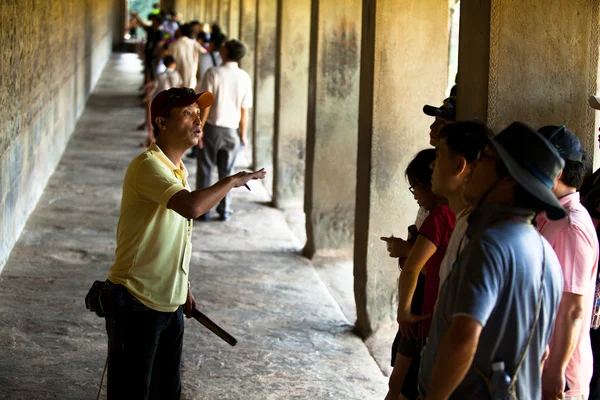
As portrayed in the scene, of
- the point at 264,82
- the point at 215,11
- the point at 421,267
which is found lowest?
the point at 421,267

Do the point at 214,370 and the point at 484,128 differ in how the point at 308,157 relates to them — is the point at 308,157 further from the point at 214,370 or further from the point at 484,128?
Result: the point at 484,128

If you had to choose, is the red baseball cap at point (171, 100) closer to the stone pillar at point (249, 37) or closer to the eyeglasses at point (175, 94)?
the eyeglasses at point (175, 94)

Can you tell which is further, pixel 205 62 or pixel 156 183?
pixel 205 62

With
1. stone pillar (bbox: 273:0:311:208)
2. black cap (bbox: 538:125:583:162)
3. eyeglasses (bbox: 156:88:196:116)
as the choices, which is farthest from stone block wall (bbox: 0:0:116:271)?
black cap (bbox: 538:125:583:162)

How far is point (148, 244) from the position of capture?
4.43 m

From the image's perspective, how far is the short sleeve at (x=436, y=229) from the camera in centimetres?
430

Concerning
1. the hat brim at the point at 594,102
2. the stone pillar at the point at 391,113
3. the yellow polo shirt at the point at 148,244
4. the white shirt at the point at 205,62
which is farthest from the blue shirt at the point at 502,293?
the white shirt at the point at 205,62

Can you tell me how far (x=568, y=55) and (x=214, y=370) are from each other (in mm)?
3007

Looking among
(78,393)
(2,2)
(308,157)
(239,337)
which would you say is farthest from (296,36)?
(78,393)

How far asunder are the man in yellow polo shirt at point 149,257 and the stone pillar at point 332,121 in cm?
482

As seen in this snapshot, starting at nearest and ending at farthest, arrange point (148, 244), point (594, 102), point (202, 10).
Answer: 1. point (148, 244)
2. point (594, 102)
3. point (202, 10)

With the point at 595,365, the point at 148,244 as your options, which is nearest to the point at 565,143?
the point at 595,365

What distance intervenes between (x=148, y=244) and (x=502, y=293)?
76.1 inches

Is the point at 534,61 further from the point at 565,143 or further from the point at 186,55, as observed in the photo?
the point at 186,55
